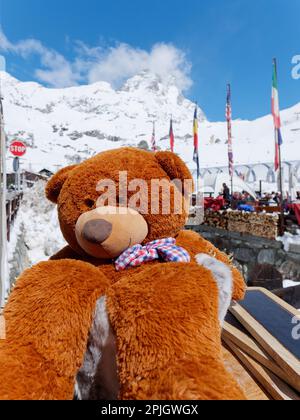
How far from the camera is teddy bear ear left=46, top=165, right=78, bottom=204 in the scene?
1356 millimetres

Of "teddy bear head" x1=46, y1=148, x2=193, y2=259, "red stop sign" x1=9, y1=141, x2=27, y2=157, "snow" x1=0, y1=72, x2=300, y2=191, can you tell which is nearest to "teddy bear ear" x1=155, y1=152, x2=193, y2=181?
"teddy bear head" x1=46, y1=148, x2=193, y2=259

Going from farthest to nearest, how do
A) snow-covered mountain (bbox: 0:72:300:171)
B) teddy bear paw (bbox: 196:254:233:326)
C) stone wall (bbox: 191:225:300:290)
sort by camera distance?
1. snow-covered mountain (bbox: 0:72:300:171)
2. stone wall (bbox: 191:225:300:290)
3. teddy bear paw (bbox: 196:254:233:326)

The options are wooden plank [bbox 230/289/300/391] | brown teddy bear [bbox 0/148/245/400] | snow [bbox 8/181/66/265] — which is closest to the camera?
brown teddy bear [bbox 0/148/245/400]

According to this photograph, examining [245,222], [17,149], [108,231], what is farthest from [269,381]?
[17,149]

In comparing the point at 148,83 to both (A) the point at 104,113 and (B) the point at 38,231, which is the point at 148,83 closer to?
(A) the point at 104,113

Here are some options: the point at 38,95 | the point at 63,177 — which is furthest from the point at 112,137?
the point at 63,177

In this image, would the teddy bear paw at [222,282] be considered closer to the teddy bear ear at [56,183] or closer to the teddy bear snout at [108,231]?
the teddy bear snout at [108,231]

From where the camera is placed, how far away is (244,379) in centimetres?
129

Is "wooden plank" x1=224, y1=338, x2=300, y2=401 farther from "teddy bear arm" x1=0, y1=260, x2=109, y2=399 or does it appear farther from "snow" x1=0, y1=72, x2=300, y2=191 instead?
"snow" x1=0, y1=72, x2=300, y2=191

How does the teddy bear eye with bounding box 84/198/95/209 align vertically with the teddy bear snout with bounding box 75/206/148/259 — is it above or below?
above

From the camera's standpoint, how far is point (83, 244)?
1.10m

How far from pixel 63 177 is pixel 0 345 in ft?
2.35

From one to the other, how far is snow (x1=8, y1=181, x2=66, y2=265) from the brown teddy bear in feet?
16.8
